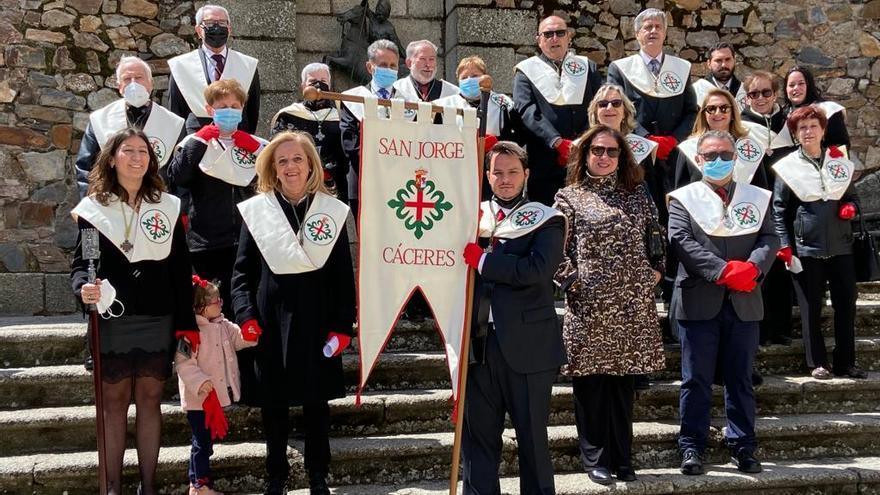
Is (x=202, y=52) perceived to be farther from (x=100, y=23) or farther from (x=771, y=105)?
(x=771, y=105)

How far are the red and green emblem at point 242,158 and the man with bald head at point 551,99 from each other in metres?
1.74

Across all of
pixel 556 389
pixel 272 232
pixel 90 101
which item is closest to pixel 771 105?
pixel 556 389

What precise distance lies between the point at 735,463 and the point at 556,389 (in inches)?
39.1

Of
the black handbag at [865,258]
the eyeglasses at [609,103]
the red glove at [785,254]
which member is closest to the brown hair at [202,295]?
the eyeglasses at [609,103]

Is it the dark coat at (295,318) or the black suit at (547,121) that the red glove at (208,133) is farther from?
the black suit at (547,121)

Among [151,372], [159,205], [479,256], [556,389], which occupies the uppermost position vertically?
[159,205]

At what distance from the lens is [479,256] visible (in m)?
3.53

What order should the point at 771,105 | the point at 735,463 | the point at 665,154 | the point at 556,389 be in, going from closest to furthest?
the point at 735,463, the point at 556,389, the point at 665,154, the point at 771,105

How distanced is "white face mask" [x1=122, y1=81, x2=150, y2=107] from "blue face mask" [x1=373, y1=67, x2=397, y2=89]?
1.31 m

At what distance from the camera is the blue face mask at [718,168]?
4352mm

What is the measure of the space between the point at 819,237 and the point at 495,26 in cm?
352

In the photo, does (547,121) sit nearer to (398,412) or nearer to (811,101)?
(811,101)

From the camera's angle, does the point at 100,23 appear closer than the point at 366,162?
No

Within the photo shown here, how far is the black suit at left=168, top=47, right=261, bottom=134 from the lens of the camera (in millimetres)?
4781
